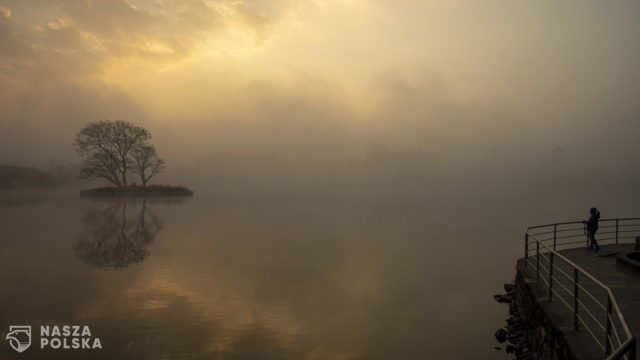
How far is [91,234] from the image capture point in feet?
108

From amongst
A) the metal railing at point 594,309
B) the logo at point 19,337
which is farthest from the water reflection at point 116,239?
the metal railing at point 594,309

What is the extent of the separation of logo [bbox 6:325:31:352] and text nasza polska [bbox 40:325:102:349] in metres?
0.34

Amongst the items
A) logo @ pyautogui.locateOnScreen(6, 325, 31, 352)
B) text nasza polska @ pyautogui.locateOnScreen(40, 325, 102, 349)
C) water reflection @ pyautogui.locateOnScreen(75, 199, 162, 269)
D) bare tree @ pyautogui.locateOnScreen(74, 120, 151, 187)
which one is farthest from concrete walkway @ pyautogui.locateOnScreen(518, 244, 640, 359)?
bare tree @ pyautogui.locateOnScreen(74, 120, 151, 187)

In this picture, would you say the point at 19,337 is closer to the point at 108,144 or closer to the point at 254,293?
the point at 254,293

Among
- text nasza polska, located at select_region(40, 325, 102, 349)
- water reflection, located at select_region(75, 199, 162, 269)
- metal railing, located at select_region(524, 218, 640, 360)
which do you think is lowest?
text nasza polska, located at select_region(40, 325, 102, 349)

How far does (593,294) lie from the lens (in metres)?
11.8

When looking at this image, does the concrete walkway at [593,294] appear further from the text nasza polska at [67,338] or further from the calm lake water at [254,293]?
the text nasza polska at [67,338]

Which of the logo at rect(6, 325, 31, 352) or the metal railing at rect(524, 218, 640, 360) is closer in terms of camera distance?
the metal railing at rect(524, 218, 640, 360)

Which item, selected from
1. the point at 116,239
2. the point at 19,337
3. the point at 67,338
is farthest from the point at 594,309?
the point at 116,239

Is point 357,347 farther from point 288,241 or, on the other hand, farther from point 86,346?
point 288,241

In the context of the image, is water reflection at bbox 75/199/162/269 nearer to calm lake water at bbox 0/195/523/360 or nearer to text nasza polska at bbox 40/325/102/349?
calm lake water at bbox 0/195/523/360

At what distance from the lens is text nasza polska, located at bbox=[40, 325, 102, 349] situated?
38.1ft

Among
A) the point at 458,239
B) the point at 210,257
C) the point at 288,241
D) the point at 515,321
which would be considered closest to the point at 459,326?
the point at 515,321

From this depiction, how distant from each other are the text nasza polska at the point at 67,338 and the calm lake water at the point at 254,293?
0.28 meters
